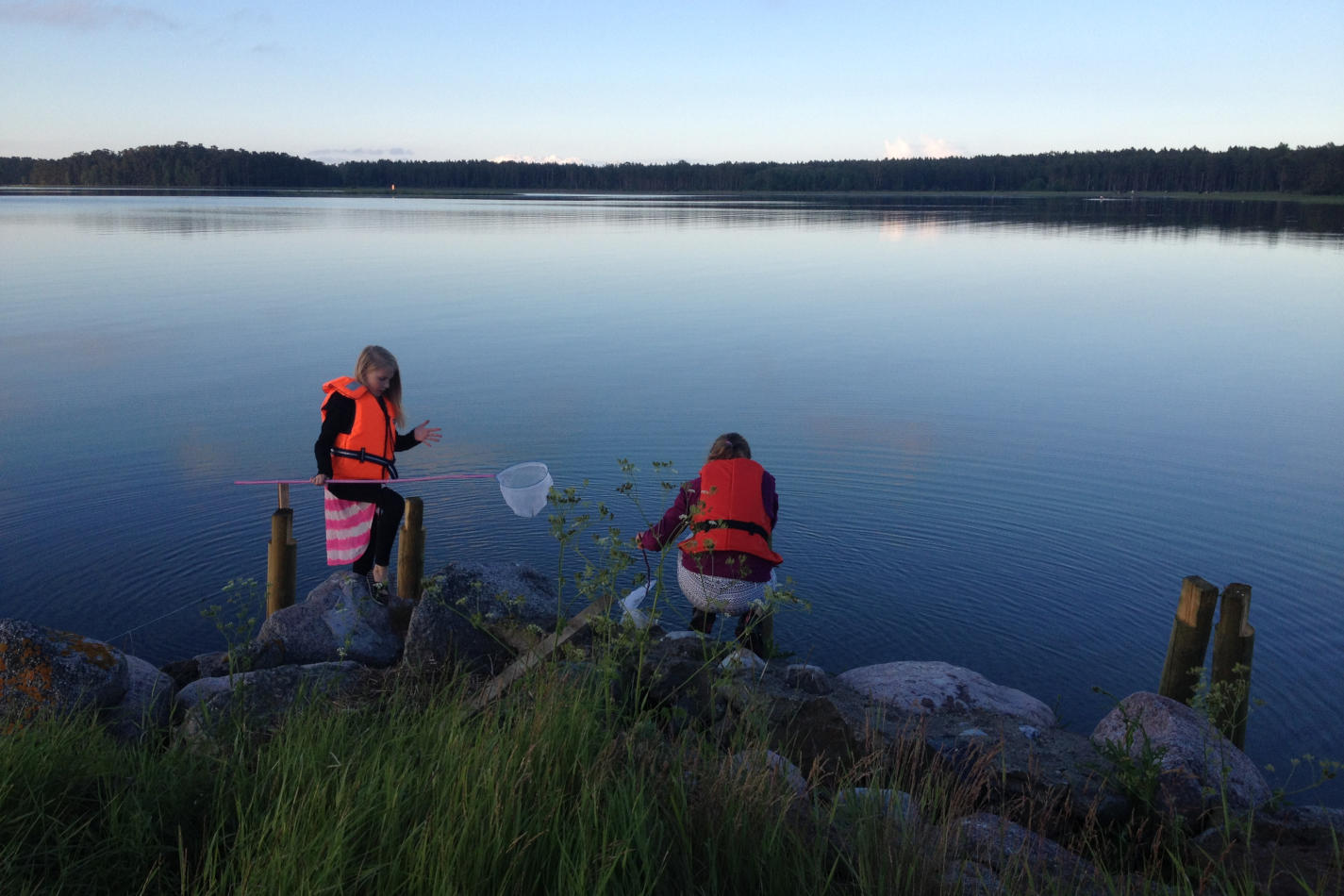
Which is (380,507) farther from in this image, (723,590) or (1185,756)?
(1185,756)

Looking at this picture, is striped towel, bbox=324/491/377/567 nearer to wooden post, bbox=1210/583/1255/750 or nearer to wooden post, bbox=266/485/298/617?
wooden post, bbox=266/485/298/617

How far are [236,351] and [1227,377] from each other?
62.3 feet

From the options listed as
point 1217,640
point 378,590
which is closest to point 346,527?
point 378,590

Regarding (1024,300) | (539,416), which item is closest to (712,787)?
(539,416)

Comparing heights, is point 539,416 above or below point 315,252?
below

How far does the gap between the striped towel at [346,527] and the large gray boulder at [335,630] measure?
0.49m

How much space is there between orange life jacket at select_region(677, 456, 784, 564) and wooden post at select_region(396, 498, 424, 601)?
2443 mm

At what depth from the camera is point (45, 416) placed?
15.6 meters

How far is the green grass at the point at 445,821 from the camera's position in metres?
3.49

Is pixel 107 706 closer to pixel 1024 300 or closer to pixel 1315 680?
pixel 1315 680

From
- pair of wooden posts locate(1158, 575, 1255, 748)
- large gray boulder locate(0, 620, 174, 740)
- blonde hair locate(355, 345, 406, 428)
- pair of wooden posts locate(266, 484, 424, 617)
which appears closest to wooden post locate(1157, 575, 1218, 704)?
pair of wooden posts locate(1158, 575, 1255, 748)

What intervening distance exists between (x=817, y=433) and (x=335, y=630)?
869cm

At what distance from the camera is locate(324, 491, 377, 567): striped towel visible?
8.37 m

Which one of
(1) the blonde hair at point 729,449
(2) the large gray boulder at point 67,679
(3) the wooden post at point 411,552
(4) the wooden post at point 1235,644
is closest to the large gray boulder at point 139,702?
(2) the large gray boulder at point 67,679
